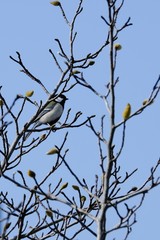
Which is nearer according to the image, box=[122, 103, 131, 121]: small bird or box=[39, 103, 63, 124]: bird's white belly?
box=[122, 103, 131, 121]: small bird

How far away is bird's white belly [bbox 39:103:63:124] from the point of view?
13.5 metres

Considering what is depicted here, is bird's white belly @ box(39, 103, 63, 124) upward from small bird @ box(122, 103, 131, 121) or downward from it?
upward

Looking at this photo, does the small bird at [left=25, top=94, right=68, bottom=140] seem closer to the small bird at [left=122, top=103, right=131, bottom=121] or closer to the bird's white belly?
the bird's white belly

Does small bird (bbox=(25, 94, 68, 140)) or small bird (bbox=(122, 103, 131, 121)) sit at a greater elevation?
small bird (bbox=(25, 94, 68, 140))

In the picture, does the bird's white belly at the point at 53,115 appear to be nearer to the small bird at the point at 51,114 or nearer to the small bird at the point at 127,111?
the small bird at the point at 51,114

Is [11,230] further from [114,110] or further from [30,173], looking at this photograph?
[114,110]

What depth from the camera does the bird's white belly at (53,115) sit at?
13477 millimetres

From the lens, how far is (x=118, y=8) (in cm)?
586

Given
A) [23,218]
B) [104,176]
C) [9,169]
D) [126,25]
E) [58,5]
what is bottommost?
[104,176]

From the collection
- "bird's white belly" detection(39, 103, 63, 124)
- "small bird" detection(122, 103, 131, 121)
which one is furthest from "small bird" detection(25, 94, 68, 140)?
"small bird" detection(122, 103, 131, 121)

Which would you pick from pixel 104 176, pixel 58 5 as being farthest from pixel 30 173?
pixel 58 5

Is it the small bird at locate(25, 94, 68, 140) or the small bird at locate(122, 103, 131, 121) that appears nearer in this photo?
the small bird at locate(122, 103, 131, 121)

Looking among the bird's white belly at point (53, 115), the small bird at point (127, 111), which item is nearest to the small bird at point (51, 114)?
the bird's white belly at point (53, 115)

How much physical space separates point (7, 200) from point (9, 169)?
1.15 ft
